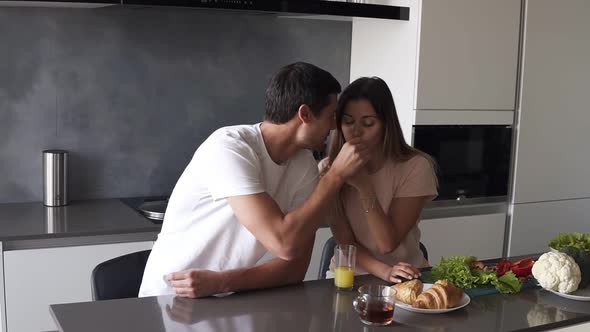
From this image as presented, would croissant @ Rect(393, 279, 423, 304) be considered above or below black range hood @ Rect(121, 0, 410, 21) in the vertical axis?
below

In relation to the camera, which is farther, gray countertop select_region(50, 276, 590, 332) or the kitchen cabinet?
the kitchen cabinet

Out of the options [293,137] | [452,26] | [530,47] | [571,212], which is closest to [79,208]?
[293,137]

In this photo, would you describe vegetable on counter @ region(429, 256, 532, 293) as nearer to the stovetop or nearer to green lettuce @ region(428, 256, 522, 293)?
green lettuce @ region(428, 256, 522, 293)

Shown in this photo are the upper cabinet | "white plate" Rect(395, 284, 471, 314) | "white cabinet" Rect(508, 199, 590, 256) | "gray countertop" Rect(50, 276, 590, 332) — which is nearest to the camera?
"gray countertop" Rect(50, 276, 590, 332)

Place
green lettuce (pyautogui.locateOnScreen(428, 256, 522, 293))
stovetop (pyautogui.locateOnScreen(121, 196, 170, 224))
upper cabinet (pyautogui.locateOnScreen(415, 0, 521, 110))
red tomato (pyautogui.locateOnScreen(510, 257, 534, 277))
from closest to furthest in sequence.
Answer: green lettuce (pyautogui.locateOnScreen(428, 256, 522, 293))
red tomato (pyautogui.locateOnScreen(510, 257, 534, 277))
stovetop (pyautogui.locateOnScreen(121, 196, 170, 224))
upper cabinet (pyautogui.locateOnScreen(415, 0, 521, 110))

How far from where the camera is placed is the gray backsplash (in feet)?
10.2

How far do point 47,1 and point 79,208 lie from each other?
2.89 ft

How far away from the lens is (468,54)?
11.3 feet

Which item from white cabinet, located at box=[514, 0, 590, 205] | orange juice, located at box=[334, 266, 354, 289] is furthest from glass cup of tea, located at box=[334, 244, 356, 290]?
white cabinet, located at box=[514, 0, 590, 205]

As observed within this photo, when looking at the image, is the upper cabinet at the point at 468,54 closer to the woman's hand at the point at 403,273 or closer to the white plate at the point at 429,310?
the woman's hand at the point at 403,273

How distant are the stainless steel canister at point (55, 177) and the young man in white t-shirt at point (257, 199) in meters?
1.23

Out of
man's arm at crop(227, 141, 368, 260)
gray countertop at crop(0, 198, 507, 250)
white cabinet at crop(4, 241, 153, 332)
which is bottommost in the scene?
white cabinet at crop(4, 241, 153, 332)

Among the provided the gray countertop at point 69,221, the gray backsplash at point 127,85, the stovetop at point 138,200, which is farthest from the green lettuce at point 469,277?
the gray backsplash at point 127,85

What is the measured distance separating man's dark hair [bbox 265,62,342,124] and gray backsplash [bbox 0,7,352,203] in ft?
4.52
